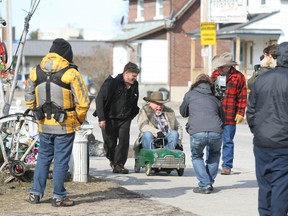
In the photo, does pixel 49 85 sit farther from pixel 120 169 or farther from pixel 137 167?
pixel 137 167

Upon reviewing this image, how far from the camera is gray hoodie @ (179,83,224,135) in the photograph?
37.3 feet

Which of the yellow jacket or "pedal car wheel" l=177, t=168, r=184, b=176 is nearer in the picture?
the yellow jacket

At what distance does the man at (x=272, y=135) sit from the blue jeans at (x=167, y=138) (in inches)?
202

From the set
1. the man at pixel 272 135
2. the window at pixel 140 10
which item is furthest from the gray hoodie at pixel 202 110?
the window at pixel 140 10

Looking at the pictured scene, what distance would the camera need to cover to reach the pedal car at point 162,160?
1313 centimetres

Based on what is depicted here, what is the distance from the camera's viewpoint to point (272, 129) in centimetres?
826

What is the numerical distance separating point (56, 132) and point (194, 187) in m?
2.97

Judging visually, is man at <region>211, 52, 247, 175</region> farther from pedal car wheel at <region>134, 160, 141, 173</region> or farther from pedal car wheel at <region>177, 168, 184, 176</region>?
pedal car wheel at <region>134, 160, 141, 173</region>

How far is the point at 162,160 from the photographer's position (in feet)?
43.1

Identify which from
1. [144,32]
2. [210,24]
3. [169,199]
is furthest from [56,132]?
[144,32]

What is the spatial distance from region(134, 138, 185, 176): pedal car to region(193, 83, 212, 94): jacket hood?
6.41 ft

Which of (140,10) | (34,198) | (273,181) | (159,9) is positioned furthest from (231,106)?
(140,10)

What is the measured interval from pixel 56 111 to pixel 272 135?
2764mm

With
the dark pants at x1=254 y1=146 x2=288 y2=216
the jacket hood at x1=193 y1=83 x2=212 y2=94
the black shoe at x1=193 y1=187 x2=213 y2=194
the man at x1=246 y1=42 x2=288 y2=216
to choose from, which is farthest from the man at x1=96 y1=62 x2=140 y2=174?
the dark pants at x1=254 y1=146 x2=288 y2=216
